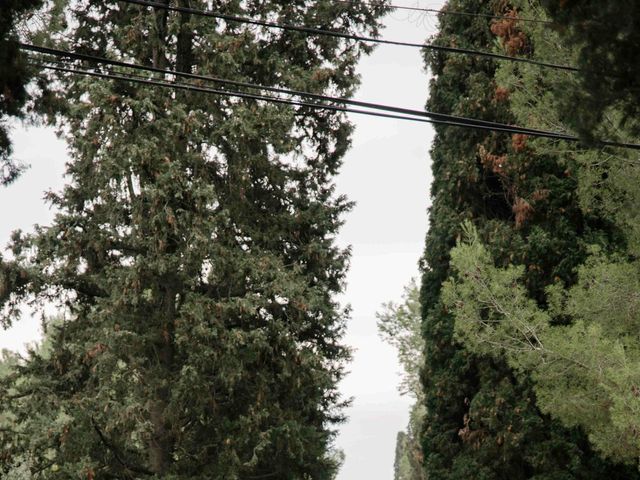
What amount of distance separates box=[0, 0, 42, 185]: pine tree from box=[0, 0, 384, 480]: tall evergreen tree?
724 cm

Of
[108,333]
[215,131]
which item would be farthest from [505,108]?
[108,333]

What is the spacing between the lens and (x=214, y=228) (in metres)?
14.5

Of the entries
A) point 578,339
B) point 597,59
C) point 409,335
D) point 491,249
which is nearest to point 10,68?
point 597,59

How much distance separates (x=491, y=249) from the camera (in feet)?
46.7

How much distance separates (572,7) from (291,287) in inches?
372

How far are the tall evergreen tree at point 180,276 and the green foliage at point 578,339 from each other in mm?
3653

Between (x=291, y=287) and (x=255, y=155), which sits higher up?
(x=255, y=155)

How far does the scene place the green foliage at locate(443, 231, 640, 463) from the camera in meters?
10.5

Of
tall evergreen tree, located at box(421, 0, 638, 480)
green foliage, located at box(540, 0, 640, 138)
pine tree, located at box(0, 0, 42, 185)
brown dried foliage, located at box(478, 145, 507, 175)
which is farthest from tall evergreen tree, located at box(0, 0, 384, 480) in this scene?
green foliage, located at box(540, 0, 640, 138)

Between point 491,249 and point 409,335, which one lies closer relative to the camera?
point 491,249

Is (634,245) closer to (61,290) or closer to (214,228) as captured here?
(214,228)

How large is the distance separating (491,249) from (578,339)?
3.34 meters

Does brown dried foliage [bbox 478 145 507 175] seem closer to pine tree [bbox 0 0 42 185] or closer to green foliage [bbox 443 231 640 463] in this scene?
green foliage [bbox 443 231 640 463]

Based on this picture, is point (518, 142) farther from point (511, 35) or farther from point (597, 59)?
point (597, 59)
